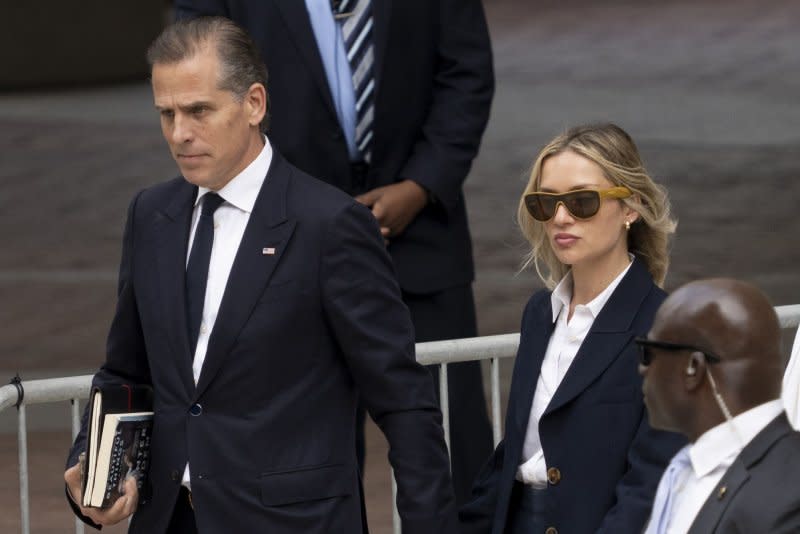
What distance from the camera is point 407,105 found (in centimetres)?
538

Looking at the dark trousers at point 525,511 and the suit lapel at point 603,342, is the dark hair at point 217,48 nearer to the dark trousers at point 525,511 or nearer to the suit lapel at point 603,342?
the suit lapel at point 603,342

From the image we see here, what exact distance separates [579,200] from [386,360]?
0.61 metres

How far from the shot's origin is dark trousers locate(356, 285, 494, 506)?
5.29 meters

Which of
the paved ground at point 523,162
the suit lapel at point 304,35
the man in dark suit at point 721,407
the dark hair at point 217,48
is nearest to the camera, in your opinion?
the man in dark suit at point 721,407

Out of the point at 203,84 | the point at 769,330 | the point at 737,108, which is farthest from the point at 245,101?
the point at 737,108

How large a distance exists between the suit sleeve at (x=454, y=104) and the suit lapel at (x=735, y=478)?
2768 mm

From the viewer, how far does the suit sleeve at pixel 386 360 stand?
359cm

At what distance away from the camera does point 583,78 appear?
19.8m

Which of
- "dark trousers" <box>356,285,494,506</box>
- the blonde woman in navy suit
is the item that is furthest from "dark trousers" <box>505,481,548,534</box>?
"dark trousers" <box>356,285,494,506</box>

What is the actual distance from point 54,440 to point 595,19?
18.7 m

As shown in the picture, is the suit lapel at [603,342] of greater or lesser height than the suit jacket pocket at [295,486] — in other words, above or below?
above

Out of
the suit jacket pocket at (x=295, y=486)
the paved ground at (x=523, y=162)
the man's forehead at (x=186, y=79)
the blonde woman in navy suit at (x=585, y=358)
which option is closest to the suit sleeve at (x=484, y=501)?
the blonde woman in navy suit at (x=585, y=358)

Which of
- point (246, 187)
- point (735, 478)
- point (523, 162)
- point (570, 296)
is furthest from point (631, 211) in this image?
point (523, 162)

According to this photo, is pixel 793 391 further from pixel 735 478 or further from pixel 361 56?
pixel 361 56
